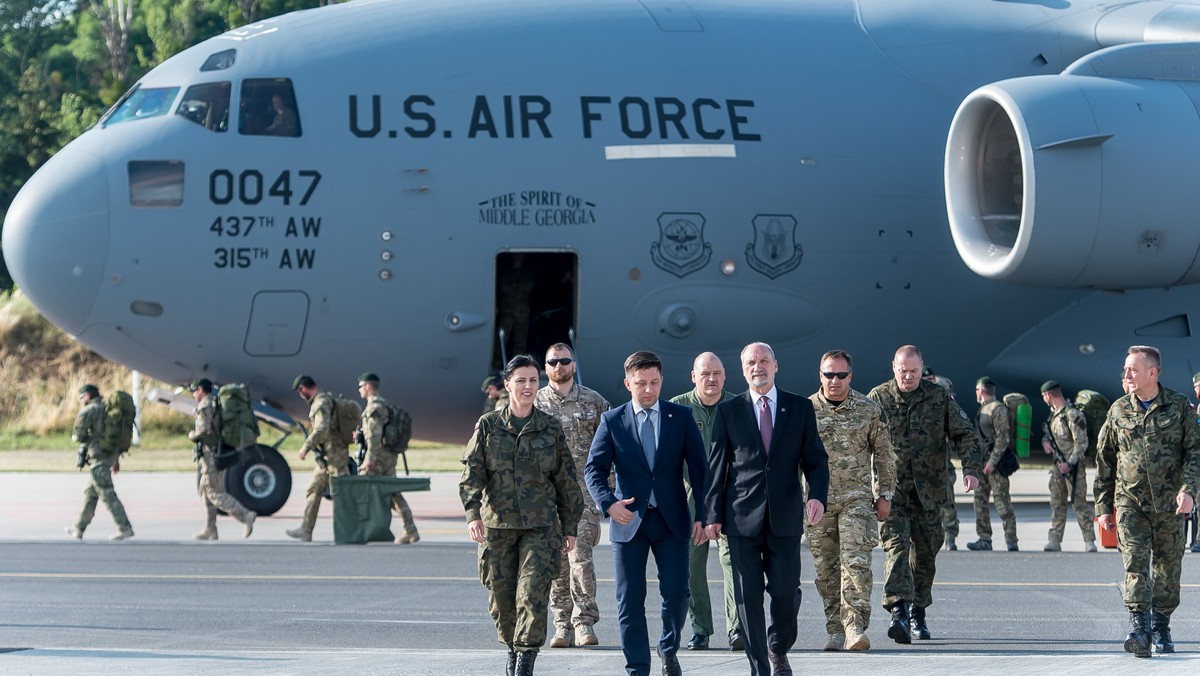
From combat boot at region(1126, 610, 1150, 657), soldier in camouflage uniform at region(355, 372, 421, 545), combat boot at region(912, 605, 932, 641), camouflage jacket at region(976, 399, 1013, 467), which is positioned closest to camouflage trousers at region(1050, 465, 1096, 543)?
camouflage jacket at region(976, 399, 1013, 467)

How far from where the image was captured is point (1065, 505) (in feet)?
51.0

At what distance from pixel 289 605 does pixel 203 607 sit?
57 centimetres

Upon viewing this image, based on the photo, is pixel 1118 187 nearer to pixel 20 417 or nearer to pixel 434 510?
pixel 434 510

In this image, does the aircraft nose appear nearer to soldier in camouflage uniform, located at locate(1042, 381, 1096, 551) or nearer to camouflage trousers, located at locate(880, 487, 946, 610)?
soldier in camouflage uniform, located at locate(1042, 381, 1096, 551)

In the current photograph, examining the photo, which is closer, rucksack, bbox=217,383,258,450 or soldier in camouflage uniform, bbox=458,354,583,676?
soldier in camouflage uniform, bbox=458,354,583,676

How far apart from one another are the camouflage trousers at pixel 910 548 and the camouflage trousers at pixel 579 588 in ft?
5.51

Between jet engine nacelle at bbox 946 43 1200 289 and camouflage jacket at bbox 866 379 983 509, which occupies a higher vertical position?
jet engine nacelle at bbox 946 43 1200 289

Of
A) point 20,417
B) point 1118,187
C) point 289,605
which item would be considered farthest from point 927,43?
point 20,417

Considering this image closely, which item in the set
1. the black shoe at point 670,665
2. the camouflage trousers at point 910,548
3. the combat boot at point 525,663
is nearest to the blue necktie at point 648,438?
the black shoe at point 670,665

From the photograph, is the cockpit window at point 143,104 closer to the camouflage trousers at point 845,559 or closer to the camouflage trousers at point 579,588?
the camouflage trousers at point 579,588

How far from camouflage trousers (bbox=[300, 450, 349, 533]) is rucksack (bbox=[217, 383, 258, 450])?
0.80 meters

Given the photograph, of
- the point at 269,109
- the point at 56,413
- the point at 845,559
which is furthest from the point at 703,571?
the point at 56,413

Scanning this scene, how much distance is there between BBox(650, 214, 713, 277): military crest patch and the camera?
681 inches

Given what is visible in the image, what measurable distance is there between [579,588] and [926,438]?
229cm
